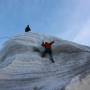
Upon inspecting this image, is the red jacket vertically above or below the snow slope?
above

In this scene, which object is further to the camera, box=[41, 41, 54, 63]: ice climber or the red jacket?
the red jacket

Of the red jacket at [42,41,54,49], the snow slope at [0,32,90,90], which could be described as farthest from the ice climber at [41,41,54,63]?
the snow slope at [0,32,90,90]

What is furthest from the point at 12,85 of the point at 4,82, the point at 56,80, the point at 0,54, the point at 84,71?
the point at 0,54

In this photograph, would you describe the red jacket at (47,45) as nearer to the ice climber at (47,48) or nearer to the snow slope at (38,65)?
the ice climber at (47,48)

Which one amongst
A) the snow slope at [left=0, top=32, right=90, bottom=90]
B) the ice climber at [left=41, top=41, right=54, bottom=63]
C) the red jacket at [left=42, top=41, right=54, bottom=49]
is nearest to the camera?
the snow slope at [left=0, top=32, right=90, bottom=90]

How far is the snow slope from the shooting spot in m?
22.7

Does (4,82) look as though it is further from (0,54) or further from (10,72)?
(0,54)

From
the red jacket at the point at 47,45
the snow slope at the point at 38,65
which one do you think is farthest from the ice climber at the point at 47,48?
the snow slope at the point at 38,65

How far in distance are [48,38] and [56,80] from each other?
989 centimetres

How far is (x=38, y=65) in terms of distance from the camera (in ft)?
83.6

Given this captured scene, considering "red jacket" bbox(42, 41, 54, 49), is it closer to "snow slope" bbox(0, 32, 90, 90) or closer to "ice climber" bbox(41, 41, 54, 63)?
"ice climber" bbox(41, 41, 54, 63)

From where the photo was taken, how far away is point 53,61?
26531 mm

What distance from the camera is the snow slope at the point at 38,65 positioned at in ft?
74.3

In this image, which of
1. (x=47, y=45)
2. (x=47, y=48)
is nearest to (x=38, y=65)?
(x=47, y=48)
